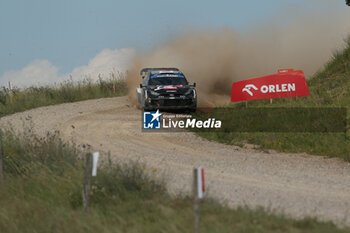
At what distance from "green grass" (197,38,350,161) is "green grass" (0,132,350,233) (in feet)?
25.7

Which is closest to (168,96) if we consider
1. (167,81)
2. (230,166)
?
(167,81)

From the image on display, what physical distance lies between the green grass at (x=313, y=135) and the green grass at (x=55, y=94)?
12.2 meters

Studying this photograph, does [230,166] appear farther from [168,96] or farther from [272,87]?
[272,87]

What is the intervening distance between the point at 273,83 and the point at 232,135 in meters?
6.43

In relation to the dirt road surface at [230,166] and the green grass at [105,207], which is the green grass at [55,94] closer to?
the dirt road surface at [230,166]

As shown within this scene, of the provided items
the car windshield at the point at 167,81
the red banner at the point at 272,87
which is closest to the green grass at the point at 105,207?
the car windshield at the point at 167,81

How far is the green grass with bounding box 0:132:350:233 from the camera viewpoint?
7664mm

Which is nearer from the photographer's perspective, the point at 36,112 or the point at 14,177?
the point at 14,177

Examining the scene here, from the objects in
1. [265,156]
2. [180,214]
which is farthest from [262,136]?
[180,214]

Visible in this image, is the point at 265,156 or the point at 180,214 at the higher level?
the point at 265,156

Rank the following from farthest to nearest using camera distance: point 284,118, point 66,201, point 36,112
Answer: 1. point 36,112
2. point 284,118
3. point 66,201

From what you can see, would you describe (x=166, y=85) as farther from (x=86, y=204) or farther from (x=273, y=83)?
(x=86, y=204)

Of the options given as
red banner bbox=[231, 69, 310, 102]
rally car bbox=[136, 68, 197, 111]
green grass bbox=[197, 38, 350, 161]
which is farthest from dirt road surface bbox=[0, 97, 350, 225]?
red banner bbox=[231, 69, 310, 102]

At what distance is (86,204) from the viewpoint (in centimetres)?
859
